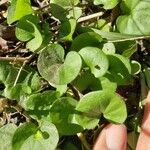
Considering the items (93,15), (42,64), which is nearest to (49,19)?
(93,15)

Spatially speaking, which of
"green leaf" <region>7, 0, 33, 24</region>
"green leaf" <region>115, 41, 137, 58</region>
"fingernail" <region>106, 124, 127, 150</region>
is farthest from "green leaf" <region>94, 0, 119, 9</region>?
"fingernail" <region>106, 124, 127, 150</region>

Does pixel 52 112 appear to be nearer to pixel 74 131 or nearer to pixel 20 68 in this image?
pixel 74 131

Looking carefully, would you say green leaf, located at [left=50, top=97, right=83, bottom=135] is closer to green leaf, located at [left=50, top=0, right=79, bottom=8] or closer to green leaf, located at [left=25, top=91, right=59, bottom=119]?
green leaf, located at [left=25, top=91, right=59, bottom=119]

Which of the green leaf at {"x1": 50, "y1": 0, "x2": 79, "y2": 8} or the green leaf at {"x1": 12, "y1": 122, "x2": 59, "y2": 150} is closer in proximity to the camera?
the green leaf at {"x1": 12, "y1": 122, "x2": 59, "y2": 150}

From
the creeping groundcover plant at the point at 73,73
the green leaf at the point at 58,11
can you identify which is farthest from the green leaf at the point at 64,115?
the green leaf at the point at 58,11

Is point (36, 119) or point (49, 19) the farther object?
point (49, 19)

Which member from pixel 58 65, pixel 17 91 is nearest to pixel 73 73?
pixel 58 65
